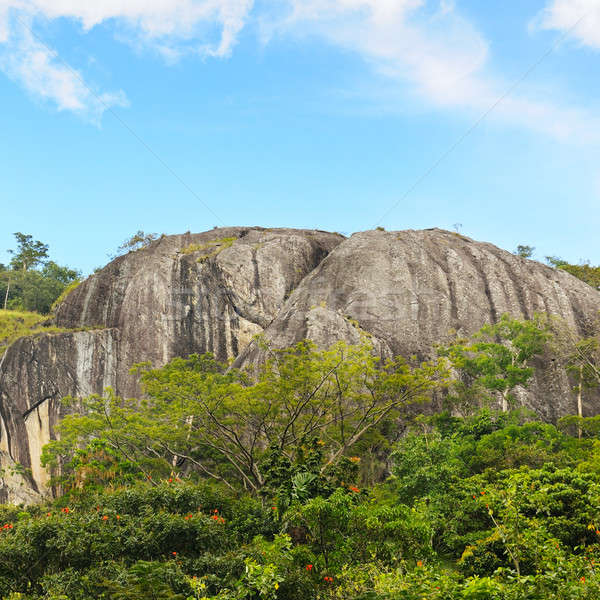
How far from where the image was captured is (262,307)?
34.3 metres

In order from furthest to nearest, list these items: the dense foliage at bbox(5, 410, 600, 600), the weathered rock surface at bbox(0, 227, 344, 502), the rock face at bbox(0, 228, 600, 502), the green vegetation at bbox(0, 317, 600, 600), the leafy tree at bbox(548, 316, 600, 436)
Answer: the weathered rock surface at bbox(0, 227, 344, 502)
the rock face at bbox(0, 228, 600, 502)
the leafy tree at bbox(548, 316, 600, 436)
the green vegetation at bbox(0, 317, 600, 600)
the dense foliage at bbox(5, 410, 600, 600)

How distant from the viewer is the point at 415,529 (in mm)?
9281

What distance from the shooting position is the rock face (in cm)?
2819

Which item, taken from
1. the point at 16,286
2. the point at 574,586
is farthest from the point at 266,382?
the point at 16,286

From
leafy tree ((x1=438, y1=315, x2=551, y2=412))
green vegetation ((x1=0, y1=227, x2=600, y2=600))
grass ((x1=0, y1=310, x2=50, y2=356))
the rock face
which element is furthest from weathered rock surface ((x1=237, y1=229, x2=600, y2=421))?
grass ((x1=0, y1=310, x2=50, y2=356))

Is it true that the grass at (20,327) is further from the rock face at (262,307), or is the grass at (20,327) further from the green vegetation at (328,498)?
the green vegetation at (328,498)

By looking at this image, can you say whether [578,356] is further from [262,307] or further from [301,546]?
[301,546]

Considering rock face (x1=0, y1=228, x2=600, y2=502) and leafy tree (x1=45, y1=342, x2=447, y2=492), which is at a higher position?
rock face (x1=0, y1=228, x2=600, y2=502)

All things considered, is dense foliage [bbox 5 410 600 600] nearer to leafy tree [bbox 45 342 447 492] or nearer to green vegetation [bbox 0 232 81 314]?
leafy tree [bbox 45 342 447 492]

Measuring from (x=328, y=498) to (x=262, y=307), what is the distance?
79.9 feet

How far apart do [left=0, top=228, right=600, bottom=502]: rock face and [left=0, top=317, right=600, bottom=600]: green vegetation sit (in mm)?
2584

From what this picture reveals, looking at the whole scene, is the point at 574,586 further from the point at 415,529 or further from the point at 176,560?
the point at 176,560

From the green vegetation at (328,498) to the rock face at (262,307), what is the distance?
258cm

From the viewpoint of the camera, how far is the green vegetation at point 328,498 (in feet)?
26.6
